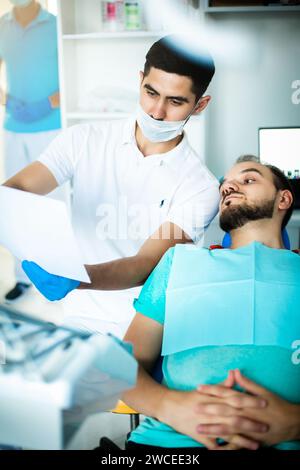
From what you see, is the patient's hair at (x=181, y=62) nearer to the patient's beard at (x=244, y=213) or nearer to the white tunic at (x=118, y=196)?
the white tunic at (x=118, y=196)

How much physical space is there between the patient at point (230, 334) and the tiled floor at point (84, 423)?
0.13 meters

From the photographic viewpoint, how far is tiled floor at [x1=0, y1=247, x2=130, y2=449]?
1600mm

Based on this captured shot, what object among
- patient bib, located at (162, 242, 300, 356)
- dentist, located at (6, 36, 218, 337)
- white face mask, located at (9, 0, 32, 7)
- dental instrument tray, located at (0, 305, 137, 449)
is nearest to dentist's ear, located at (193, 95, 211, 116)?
dentist, located at (6, 36, 218, 337)

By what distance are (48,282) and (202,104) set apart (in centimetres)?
73

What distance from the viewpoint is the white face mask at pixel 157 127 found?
63.6 inches

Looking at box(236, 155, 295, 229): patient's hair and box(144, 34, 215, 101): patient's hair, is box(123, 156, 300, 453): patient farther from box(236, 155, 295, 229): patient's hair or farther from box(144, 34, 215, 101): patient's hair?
box(144, 34, 215, 101): patient's hair

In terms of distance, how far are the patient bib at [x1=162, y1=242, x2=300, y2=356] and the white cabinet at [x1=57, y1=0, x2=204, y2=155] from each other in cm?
35

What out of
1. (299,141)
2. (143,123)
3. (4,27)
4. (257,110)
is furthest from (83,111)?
(299,141)

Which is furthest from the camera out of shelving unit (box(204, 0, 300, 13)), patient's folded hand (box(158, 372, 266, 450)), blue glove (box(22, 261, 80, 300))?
blue glove (box(22, 261, 80, 300))

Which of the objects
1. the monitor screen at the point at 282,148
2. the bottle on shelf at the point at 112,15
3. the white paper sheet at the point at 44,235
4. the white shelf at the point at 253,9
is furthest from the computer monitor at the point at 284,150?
the white paper sheet at the point at 44,235

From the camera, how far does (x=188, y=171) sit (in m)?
1.66

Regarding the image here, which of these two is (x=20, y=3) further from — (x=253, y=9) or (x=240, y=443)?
(x=240, y=443)

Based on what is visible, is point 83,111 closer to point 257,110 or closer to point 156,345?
point 257,110

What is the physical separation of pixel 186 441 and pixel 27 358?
532 mm
